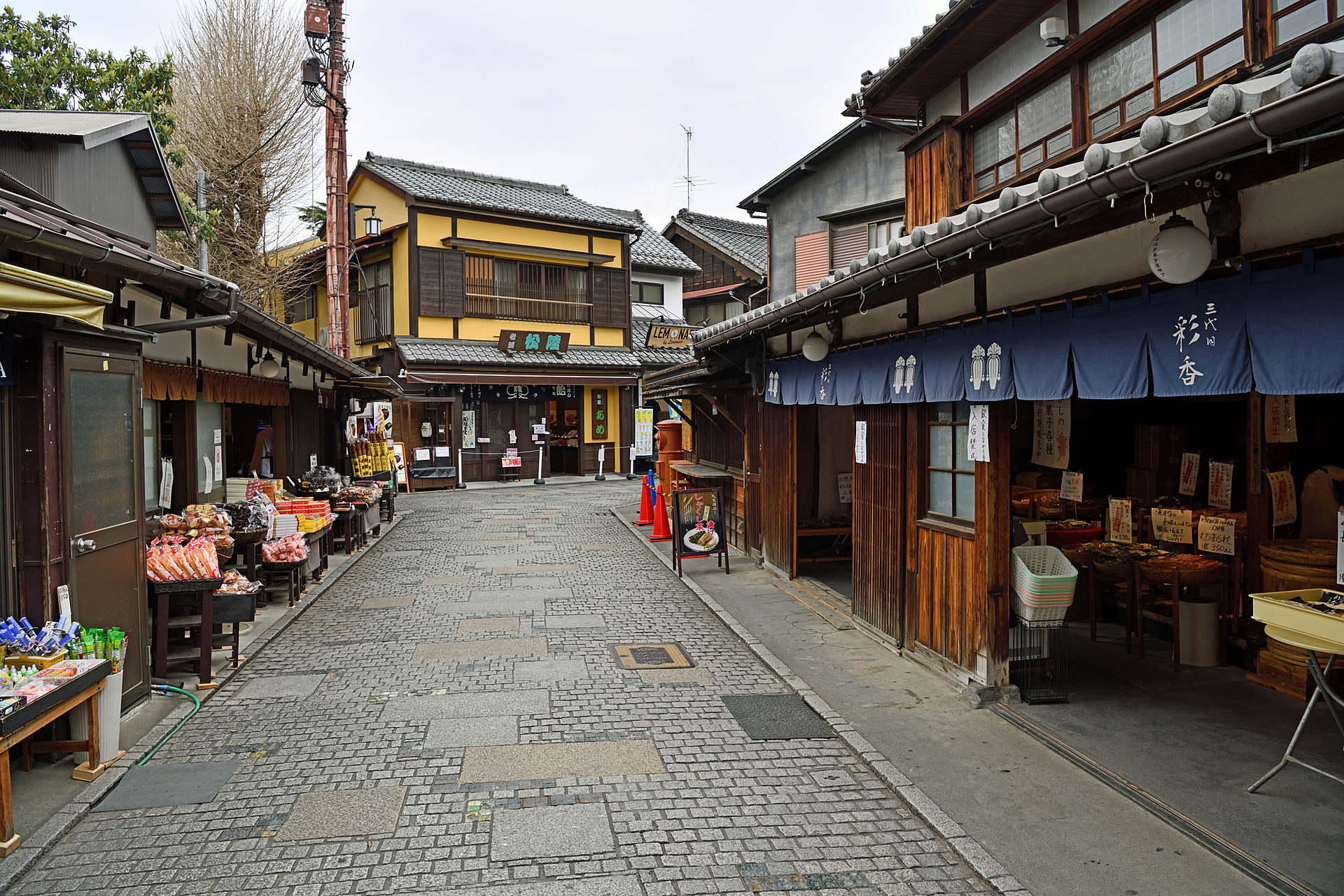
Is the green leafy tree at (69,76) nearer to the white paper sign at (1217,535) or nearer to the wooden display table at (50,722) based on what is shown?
the wooden display table at (50,722)

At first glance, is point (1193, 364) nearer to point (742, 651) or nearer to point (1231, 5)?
point (1231, 5)

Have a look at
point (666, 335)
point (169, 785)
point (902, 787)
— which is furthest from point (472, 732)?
point (666, 335)

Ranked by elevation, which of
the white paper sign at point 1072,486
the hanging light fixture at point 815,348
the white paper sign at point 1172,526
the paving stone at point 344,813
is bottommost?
the paving stone at point 344,813

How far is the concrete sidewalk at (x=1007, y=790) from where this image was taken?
167 inches

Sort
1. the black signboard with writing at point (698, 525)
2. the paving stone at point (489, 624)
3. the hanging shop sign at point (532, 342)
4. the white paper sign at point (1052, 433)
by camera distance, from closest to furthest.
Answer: the paving stone at point (489, 624), the white paper sign at point (1052, 433), the black signboard with writing at point (698, 525), the hanging shop sign at point (532, 342)

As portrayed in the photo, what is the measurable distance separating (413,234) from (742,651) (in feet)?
72.8

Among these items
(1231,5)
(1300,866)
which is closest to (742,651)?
(1300,866)

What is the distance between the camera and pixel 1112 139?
6398 millimetres

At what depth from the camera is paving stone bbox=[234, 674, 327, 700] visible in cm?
719

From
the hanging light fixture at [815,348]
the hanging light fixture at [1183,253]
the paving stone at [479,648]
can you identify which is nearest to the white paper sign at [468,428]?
the paving stone at [479,648]

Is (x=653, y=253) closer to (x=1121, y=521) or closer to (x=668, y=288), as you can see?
(x=668, y=288)

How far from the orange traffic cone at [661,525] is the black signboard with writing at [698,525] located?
2.98 m

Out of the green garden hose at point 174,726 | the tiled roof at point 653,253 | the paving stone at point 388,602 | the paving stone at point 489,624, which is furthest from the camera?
the tiled roof at point 653,253

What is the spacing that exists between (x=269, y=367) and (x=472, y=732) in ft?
28.7
